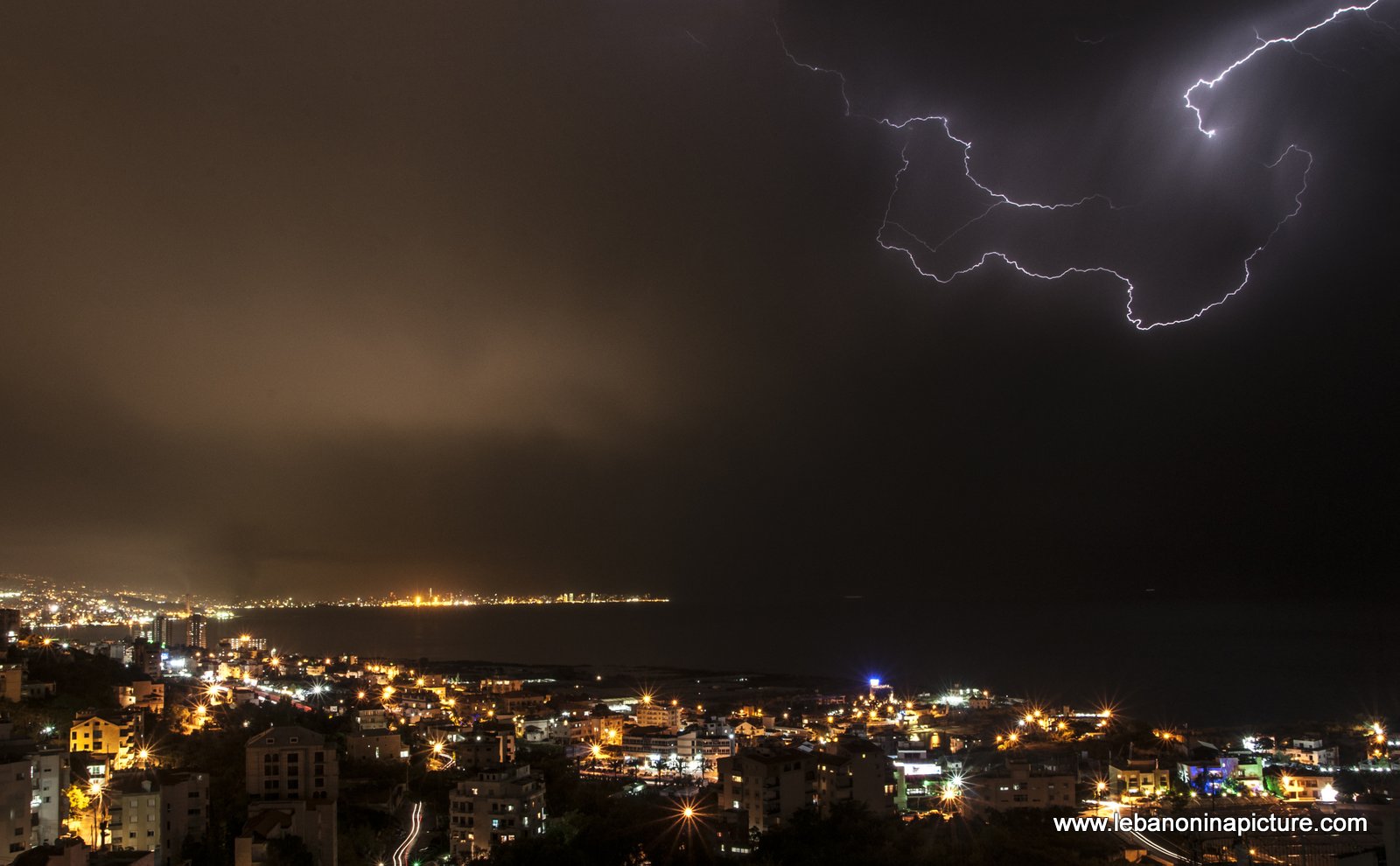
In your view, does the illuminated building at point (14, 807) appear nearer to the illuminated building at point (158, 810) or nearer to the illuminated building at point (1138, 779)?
the illuminated building at point (158, 810)

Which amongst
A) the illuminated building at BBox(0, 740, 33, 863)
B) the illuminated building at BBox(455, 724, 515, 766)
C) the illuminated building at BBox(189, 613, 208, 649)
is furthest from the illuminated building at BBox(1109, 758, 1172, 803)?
the illuminated building at BBox(189, 613, 208, 649)

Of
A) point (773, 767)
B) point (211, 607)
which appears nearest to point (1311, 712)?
point (773, 767)

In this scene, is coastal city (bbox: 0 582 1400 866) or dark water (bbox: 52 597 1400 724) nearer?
coastal city (bbox: 0 582 1400 866)

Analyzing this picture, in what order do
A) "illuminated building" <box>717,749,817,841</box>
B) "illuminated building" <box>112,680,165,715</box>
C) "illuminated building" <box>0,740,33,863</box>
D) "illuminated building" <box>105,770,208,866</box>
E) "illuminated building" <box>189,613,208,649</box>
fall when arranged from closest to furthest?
"illuminated building" <box>0,740,33,863</box>, "illuminated building" <box>105,770,208,866</box>, "illuminated building" <box>717,749,817,841</box>, "illuminated building" <box>112,680,165,715</box>, "illuminated building" <box>189,613,208,649</box>

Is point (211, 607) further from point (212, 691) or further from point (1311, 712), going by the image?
point (1311, 712)

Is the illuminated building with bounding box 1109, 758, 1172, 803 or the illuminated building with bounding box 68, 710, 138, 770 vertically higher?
the illuminated building with bounding box 68, 710, 138, 770

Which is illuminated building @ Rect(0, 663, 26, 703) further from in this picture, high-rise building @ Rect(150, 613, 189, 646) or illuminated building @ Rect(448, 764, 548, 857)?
high-rise building @ Rect(150, 613, 189, 646)

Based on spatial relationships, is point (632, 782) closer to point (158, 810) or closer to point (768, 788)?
point (768, 788)
